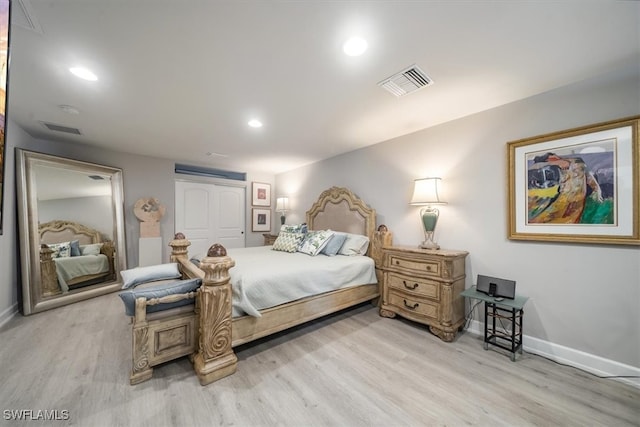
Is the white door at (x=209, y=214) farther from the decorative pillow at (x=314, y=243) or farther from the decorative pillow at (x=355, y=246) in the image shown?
the decorative pillow at (x=355, y=246)

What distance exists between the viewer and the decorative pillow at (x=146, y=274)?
87.3 inches

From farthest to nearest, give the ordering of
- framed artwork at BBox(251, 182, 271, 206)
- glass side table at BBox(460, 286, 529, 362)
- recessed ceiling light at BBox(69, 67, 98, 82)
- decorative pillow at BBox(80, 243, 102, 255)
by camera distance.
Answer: framed artwork at BBox(251, 182, 271, 206), decorative pillow at BBox(80, 243, 102, 255), glass side table at BBox(460, 286, 529, 362), recessed ceiling light at BBox(69, 67, 98, 82)

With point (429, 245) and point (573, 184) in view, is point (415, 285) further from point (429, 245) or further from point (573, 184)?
point (573, 184)

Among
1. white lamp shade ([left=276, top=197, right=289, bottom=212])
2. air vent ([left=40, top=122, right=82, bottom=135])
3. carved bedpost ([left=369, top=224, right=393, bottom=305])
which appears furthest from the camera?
white lamp shade ([left=276, top=197, right=289, bottom=212])

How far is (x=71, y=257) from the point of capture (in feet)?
10.7

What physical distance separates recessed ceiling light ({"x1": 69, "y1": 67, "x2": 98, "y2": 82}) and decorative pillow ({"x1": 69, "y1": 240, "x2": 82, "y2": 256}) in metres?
2.62

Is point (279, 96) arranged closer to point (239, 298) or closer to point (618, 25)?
point (239, 298)

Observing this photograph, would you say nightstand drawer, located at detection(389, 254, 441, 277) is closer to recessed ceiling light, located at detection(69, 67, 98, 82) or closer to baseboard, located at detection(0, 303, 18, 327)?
recessed ceiling light, located at detection(69, 67, 98, 82)

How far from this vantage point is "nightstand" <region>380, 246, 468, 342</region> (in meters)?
2.31

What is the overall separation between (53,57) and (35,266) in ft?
8.99

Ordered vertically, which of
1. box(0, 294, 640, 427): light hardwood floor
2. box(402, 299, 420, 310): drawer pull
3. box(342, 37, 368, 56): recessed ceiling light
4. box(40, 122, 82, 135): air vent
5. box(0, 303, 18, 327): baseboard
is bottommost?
box(0, 294, 640, 427): light hardwood floor

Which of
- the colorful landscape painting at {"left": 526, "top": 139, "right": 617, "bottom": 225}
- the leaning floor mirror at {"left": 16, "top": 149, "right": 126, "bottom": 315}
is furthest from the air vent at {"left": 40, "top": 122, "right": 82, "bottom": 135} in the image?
the colorful landscape painting at {"left": 526, "top": 139, "right": 617, "bottom": 225}

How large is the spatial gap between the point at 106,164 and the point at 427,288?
5.14 metres

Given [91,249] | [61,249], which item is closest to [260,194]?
[91,249]
